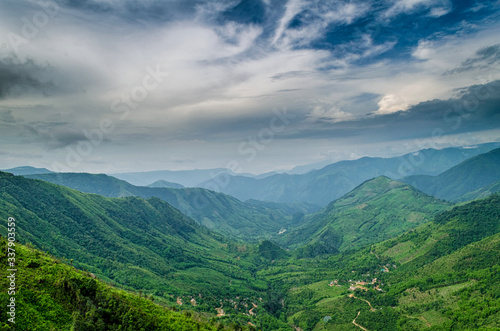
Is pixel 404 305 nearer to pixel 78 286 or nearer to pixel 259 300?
pixel 259 300

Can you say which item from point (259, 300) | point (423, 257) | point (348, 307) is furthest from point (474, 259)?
point (259, 300)

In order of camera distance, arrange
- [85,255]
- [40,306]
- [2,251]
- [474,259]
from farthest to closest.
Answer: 1. [85,255]
2. [474,259]
3. [2,251]
4. [40,306]

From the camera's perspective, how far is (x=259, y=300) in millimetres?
181875

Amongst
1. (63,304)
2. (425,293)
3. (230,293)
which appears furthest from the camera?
(230,293)

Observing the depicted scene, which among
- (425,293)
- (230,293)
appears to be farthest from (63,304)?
(425,293)

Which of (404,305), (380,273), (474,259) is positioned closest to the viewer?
(404,305)

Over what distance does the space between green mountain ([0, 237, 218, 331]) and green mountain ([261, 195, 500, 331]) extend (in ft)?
381

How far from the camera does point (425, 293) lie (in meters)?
136

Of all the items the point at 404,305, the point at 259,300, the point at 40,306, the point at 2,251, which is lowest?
the point at 259,300

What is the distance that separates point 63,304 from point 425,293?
164m

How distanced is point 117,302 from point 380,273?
19612 cm

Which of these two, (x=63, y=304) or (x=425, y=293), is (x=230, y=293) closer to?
(x=425, y=293)

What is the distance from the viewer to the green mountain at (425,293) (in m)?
113

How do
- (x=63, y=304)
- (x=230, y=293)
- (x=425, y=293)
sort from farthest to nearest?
(x=230, y=293)
(x=425, y=293)
(x=63, y=304)
